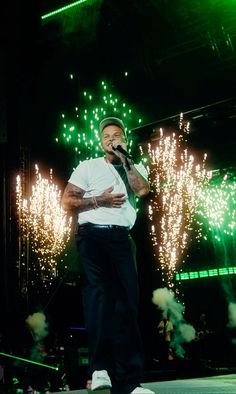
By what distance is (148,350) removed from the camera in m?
18.2

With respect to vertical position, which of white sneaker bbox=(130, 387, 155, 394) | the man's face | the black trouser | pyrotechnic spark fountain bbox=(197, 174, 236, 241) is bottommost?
white sneaker bbox=(130, 387, 155, 394)

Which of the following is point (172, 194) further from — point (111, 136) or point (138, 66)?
point (111, 136)

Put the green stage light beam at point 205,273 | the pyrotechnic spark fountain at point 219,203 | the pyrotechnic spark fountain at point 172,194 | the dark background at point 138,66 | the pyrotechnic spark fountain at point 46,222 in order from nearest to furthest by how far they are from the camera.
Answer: the dark background at point 138,66, the pyrotechnic spark fountain at point 172,194, the pyrotechnic spark fountain at point 219,203, the pyrotechnic spark fountain at point 46,222, the green stage light beam at point 205,273

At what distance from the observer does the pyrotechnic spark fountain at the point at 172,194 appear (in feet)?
40.2

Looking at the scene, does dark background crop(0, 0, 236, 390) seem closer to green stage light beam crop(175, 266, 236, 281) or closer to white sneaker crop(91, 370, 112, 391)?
white sneaker crop(91, 370, 112, 391)

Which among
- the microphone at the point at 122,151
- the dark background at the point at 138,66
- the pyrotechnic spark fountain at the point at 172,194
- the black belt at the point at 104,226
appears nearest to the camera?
the black belt at the point at 104,226

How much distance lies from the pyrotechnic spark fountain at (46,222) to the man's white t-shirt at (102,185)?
10982 millimetres

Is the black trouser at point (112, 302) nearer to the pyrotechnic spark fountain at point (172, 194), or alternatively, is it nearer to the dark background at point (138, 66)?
the dark background at point (138, 66)

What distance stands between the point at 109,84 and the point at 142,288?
17.2 metres

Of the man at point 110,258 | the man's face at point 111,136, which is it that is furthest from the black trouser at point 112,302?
the man's face at point 111,136

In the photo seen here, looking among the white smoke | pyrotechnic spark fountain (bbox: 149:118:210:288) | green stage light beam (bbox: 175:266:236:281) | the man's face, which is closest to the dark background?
pyrotechnic spark fountain (bbox: 149:118:210:288)

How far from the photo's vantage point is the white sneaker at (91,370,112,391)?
2504mm

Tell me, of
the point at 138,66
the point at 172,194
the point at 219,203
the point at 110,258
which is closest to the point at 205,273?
the point at 172,194

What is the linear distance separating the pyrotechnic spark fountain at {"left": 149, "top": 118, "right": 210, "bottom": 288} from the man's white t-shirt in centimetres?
708
